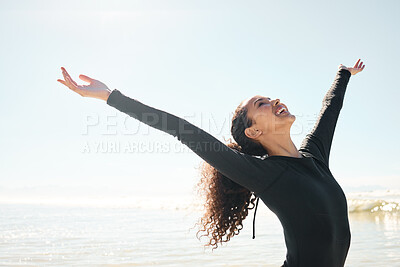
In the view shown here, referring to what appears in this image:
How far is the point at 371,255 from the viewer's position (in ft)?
18.4

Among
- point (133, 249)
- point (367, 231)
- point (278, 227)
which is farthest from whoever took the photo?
point (278, 227)

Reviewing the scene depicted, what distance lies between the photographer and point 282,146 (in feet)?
8.16

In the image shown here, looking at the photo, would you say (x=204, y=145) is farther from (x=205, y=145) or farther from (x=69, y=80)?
(x=69, y=80)

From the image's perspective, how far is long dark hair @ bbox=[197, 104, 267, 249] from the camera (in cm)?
264

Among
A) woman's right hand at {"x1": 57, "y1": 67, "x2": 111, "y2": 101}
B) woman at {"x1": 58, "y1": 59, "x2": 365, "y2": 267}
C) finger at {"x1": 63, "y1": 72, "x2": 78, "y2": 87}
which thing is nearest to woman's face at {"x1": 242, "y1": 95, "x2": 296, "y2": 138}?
woman at {"x1": 58, "y1": 59, "x2": 365, "y2": 267}

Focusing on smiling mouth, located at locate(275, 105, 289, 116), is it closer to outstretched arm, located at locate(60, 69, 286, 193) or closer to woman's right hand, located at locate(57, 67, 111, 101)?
outstretched arm, located at locate(60, 69, 286, 193)

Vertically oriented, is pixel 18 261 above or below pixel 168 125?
below

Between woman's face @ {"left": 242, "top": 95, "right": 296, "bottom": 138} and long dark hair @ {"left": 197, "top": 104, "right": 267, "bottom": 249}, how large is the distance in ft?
0.24

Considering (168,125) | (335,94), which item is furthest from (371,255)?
(168,125)

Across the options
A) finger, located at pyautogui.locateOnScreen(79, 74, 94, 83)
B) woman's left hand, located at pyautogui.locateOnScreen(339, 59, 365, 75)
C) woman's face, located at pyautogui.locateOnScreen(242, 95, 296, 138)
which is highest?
woman's left hand, located at pyautogui.locateOnScreen(339, 59, 365, 75)

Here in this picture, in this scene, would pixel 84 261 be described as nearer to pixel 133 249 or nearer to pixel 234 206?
pixel 133 249

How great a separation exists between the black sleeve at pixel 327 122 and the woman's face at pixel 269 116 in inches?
13.1

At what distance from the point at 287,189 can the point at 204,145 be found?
544 mm

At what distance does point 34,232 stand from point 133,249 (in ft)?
12.9
